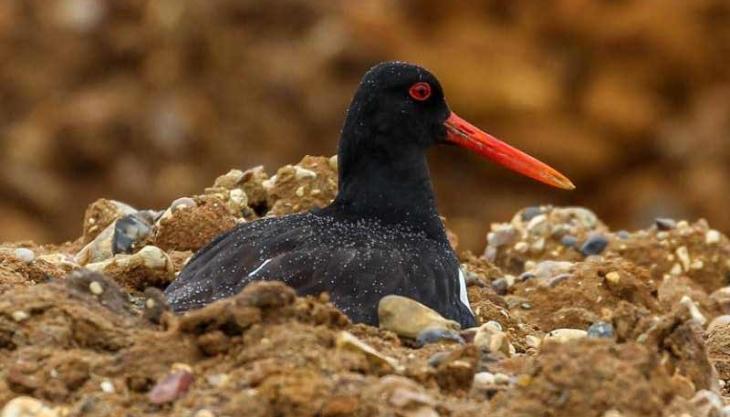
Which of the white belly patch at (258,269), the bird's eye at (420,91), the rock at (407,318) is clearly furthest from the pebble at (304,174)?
the rock at (407,318)

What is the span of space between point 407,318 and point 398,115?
1.71 meters

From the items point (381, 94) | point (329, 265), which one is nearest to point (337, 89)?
point (381, 94)

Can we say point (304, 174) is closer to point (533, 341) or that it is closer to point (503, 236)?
point (503, 236)

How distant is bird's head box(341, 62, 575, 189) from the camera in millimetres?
7559

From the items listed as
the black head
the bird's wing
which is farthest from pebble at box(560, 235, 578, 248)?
the bird's wing

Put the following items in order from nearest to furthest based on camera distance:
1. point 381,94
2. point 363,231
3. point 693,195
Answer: point 363,231
point 381,94
point 693,195

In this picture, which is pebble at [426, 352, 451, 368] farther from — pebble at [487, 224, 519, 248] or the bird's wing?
pebble at [487, 224, 519, 248]

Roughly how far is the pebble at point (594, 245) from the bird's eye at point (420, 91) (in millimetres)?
1950

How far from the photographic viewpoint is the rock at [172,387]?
196 inches

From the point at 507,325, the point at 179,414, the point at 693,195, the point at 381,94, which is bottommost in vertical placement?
the point at 179,414

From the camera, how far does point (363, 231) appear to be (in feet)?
23.2

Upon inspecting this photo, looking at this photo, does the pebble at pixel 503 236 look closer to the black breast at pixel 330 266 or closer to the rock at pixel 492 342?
the black breast at pixel 330 266

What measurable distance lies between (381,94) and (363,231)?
0.74m

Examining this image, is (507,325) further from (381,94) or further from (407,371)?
(407,371)
